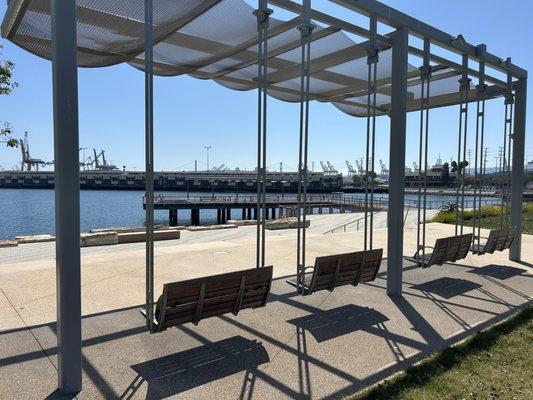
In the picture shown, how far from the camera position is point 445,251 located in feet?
23.7

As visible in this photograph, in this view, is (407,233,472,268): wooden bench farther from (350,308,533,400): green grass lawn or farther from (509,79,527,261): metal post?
(509,79,527,261): metal post

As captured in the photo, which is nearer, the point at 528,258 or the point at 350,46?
the point at 350,46

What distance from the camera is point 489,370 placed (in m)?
4.05

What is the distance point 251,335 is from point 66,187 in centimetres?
262

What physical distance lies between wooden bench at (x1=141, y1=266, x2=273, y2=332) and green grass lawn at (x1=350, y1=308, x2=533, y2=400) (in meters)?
1.59

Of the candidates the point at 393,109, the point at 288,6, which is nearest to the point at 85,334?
the point at 288,6

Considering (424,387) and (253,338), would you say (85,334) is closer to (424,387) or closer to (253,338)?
(253,338)

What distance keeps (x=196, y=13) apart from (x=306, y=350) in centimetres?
430

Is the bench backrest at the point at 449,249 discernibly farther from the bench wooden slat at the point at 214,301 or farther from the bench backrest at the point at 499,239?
the bench wooden slat at the point at 214,301

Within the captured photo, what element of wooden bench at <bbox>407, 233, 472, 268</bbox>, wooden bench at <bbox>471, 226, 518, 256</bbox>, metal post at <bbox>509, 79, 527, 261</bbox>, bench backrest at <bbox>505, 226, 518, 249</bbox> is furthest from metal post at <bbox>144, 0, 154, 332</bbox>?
metal post at <bbox>509, 79, 527, 261</bbox>

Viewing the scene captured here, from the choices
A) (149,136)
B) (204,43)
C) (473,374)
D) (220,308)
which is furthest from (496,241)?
(149,136)

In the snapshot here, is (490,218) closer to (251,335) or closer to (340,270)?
(340,270)

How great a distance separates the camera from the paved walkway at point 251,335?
377 cm

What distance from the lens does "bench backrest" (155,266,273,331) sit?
4.05m
